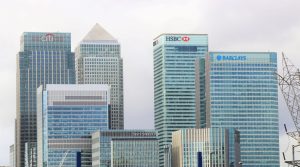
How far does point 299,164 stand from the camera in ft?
516

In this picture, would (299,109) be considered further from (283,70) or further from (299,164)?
(299,164)

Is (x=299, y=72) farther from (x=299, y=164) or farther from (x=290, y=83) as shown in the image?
(x=299, y=164)

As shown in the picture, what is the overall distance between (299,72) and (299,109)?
7.37m

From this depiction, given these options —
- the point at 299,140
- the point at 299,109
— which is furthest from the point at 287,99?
the point at 299,140

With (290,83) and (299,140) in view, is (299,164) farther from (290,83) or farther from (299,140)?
(290,83)

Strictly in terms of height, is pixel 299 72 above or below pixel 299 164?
above

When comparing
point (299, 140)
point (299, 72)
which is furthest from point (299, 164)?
point (299, 72)

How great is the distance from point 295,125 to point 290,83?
22.8 ft

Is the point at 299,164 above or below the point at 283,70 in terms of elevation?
below

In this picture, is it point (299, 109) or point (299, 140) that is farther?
point (299, 109)

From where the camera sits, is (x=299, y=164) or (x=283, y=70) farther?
(x=283, y=70)

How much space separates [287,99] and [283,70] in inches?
178

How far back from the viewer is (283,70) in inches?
6831

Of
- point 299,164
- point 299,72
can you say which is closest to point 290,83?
point 299,72
